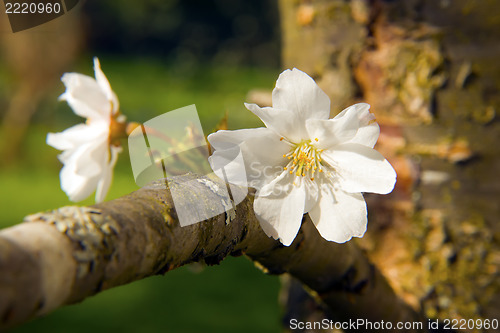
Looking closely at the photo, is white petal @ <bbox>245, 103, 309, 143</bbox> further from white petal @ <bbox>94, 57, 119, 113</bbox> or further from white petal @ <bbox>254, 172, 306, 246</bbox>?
white petal @ <bbox>94, 57, 119, 113</bbox>

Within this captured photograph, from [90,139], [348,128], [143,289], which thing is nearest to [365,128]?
[348,128]

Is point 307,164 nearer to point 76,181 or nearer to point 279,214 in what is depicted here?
point 279,214

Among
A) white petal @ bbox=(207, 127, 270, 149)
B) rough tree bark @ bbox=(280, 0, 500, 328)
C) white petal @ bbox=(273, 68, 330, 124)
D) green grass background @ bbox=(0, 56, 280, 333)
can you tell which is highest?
white petal @ bbox=(273, 68, 330, 124)

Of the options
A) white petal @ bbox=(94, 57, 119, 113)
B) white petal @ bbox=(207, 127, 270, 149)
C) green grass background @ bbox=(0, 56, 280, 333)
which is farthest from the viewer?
green grass background @ bbox=(0, 56, 280, 333)

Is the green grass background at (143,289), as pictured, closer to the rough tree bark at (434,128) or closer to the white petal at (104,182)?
the white petal at (104,182)

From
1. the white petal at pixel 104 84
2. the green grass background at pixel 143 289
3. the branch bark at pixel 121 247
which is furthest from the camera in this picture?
the green grass background at pixel 143 289

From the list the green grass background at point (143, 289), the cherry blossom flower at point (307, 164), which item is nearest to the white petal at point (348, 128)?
the cherry blossom flower at point (307, 164)

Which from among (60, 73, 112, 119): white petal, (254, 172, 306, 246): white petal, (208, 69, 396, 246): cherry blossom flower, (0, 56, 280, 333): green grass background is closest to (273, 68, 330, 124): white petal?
(208, 69, 396, 246): cherry blossom flower
